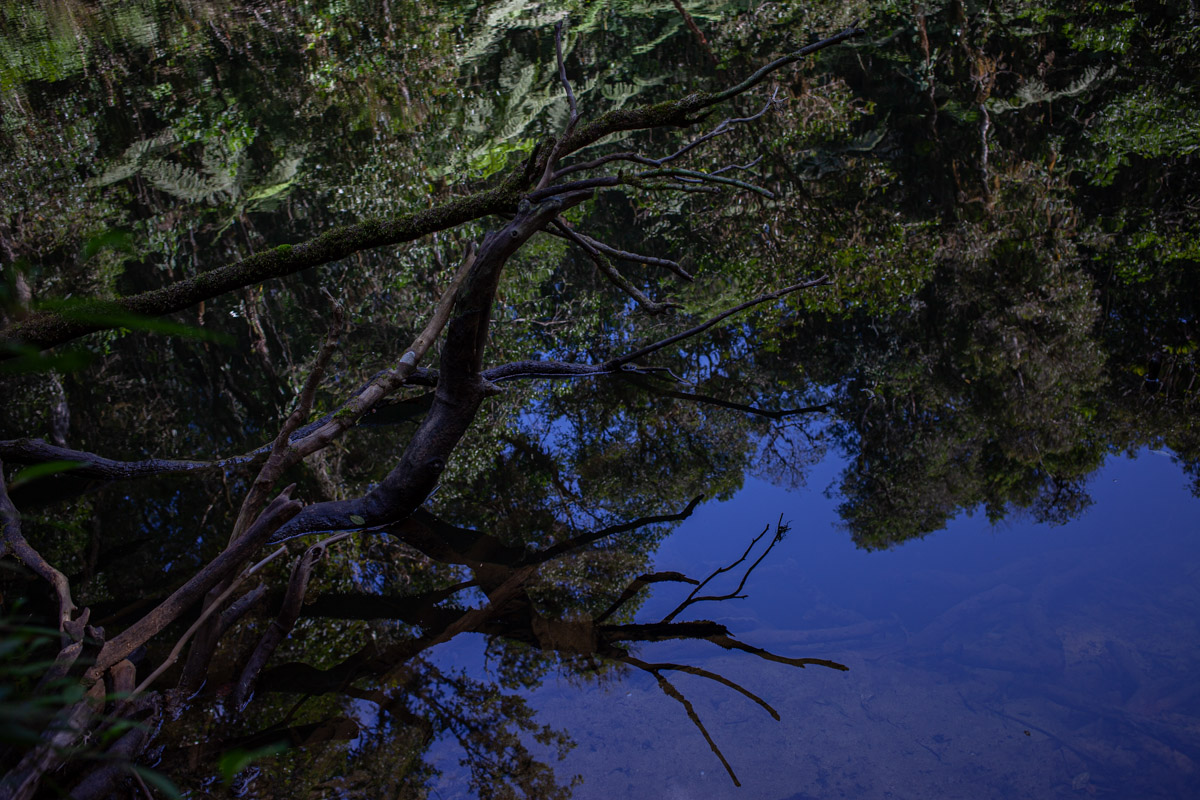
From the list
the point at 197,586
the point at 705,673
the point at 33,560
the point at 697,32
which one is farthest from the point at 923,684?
the point at 697,32

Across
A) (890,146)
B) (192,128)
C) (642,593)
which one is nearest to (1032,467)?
(642,593)

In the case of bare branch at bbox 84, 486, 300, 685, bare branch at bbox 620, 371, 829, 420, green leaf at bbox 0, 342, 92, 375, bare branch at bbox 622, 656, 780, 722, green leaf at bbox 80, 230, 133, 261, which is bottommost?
green leaf at bbox 0, 342, 92, 375

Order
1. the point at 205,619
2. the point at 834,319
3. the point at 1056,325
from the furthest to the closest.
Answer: the point at 834,319
the point at 1056,325
the point at 205,619

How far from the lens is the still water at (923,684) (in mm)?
2314

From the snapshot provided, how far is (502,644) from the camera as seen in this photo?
112 inches

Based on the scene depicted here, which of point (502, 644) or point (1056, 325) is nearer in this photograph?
point (502, 644)

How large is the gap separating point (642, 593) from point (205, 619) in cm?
159

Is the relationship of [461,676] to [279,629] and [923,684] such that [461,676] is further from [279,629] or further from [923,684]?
[923,684]

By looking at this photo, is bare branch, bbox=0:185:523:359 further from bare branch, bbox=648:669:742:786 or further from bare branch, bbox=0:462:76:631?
bare branch, bbox=648:669:742:786

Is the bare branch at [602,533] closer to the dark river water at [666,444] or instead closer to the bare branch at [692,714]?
the dark river water at [666,444]

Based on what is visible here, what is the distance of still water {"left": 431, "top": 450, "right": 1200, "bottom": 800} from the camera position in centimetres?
231

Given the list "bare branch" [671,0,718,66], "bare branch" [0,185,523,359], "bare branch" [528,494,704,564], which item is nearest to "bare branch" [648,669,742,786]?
"bare branch" [528,494,704,564]

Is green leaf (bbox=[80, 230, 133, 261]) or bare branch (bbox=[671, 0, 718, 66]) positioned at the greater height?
bare branch (bbox=[671, 0, 718, 66])

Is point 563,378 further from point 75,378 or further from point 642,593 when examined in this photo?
point 75,378
